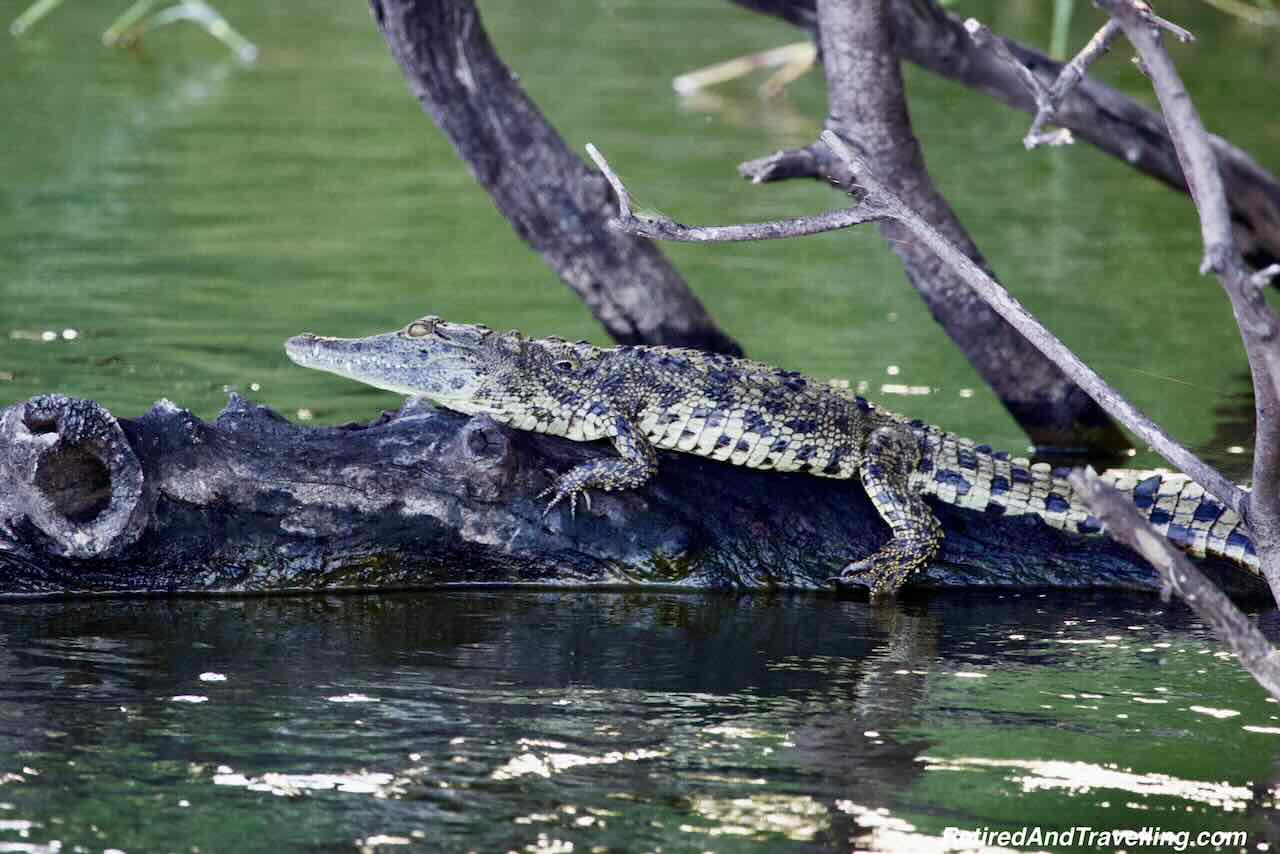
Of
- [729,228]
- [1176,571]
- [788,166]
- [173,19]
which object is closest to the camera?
[1176,571]

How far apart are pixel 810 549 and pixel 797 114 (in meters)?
12.4

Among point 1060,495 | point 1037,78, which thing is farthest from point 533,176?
point 1037,78

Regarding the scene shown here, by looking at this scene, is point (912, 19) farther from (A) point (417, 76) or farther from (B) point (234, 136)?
(B) point (234, 136)

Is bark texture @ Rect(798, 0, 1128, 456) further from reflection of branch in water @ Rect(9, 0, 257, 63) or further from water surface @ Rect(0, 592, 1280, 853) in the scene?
reflection of branch in water @ Rect(9, 0, 257, 63)

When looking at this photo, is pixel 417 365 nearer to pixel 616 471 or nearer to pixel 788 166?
pixel 616 471

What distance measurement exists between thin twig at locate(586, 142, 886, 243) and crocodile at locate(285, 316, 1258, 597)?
1.48 metres

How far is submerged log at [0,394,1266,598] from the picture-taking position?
572 cm

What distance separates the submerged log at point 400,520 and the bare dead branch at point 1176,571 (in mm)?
2160

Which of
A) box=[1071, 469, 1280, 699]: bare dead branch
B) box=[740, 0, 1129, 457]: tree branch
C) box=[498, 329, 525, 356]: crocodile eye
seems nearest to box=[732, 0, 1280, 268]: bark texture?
box=[740, 0, 1129, 457]: tree branch

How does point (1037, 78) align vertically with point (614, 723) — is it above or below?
above

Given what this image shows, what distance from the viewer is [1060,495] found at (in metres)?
6.48

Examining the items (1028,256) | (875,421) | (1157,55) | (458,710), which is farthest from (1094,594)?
(1028,256)

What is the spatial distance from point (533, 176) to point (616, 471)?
Answer: 270 cm

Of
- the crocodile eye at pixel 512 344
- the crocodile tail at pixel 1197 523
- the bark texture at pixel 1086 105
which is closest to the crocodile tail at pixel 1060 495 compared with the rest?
the crocodile tail at pixel 1197 523
